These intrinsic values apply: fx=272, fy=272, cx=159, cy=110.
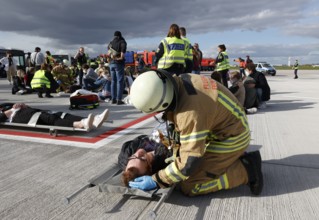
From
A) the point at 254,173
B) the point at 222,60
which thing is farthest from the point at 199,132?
the point at 222,60

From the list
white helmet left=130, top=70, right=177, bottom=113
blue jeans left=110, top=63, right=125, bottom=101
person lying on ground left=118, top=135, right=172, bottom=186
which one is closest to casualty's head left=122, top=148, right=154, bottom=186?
person lying on ground left=118, top=135, right=172, bottom=186

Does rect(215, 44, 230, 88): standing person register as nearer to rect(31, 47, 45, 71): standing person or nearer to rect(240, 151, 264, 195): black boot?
rect(240, 151, 264, 195): black boot

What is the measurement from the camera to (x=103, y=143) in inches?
154

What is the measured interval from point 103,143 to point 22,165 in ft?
3.70

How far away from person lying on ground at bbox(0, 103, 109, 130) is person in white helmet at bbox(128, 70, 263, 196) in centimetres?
182

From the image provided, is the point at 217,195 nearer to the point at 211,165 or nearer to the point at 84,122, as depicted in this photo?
the point at 211,165

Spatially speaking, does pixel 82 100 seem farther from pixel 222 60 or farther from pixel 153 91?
pixel 153 91

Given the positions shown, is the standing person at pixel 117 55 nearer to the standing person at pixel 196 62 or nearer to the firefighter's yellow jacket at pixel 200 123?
the standing person at pixel 196 62

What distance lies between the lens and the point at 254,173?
7.85ft

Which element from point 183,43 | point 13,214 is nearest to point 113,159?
point 13,214

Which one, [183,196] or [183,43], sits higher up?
[183,43]

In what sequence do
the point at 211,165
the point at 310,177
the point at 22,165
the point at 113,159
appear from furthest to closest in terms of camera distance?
1. the point at 113,159
2. the point at 22,165
3. the point at 310,177
4. the point at 211,165

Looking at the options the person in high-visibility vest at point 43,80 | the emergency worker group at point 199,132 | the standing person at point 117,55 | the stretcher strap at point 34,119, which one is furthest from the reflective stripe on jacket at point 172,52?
the person in high-visibility vest at point 43,80

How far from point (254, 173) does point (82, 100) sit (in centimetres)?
503
